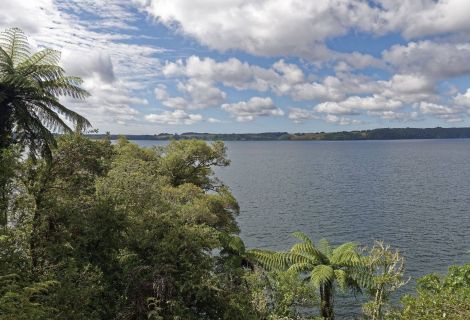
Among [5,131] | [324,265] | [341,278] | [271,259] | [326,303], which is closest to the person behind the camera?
[5,131]

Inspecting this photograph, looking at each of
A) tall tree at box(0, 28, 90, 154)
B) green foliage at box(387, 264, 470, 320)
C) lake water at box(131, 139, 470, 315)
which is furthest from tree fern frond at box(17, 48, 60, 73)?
lake water at box(131, 139, 470, 315)

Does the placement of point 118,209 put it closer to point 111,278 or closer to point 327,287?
point 111,278

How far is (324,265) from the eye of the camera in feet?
68.4

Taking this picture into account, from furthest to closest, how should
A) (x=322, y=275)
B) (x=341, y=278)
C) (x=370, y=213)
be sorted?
(x=370, y=213) < (x=341, y=278) < (x=322, y=275)

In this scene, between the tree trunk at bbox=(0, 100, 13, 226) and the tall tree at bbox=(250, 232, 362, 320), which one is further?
the tall tree at bbox=(250, 232, 362, 320)

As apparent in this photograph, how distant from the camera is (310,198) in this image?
59719 millimetres

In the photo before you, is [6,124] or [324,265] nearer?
[6,124]

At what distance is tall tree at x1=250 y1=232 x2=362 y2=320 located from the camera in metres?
20.2

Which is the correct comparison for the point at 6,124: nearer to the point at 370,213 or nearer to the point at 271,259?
the point at 271,259

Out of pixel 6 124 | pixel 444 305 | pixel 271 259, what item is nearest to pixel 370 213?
pixel 271 259

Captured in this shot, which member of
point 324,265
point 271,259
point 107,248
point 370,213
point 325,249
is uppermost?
point 107,248

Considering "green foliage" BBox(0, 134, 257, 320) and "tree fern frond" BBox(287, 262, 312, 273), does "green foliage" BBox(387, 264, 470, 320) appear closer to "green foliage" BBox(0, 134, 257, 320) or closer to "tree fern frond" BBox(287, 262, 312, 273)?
"green foliage" BBox(0, 134, 257, 320)

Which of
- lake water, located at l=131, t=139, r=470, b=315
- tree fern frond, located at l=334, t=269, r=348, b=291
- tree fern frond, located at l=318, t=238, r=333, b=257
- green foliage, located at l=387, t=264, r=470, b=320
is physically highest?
green foliage, located at l=387, t=264, r=470, b=320

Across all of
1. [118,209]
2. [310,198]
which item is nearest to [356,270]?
[118,209]
